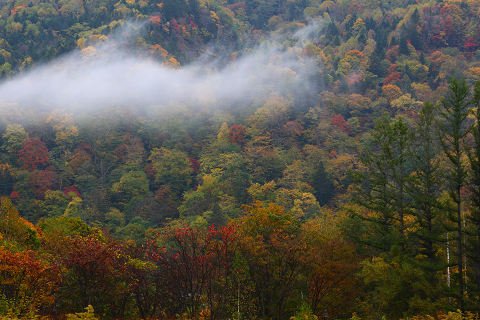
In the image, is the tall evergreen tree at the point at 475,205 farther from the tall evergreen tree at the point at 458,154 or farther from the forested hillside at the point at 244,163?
the tall evergreen tree at the point at 458,154

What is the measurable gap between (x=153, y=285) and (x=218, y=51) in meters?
114

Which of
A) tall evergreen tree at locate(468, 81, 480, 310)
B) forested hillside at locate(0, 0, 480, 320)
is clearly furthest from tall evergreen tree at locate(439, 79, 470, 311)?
tall evergreen tree at locate(468, 81, 480, 310)

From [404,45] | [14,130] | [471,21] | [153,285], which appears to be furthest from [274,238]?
[471,21]

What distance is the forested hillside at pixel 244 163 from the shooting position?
26266 mm

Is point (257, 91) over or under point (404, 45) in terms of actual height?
under

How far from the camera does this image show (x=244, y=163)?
81500 millimetres

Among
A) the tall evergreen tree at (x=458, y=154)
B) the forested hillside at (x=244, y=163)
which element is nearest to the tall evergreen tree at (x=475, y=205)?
the forested hillside at (x=244, y=163)

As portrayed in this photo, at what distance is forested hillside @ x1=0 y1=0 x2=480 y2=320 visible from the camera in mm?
26266

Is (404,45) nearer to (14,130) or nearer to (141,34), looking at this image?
(141,34)

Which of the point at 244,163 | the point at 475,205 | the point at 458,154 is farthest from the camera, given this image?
the point at 244,163

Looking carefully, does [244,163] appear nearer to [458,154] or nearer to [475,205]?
[458,154]

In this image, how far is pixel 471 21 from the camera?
117938 mm

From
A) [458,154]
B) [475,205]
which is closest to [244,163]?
[458,154]

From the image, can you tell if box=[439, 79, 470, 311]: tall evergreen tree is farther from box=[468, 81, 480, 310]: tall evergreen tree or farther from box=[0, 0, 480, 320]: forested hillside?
box=[468, 81, 480, 310]: tall evergreen tree
